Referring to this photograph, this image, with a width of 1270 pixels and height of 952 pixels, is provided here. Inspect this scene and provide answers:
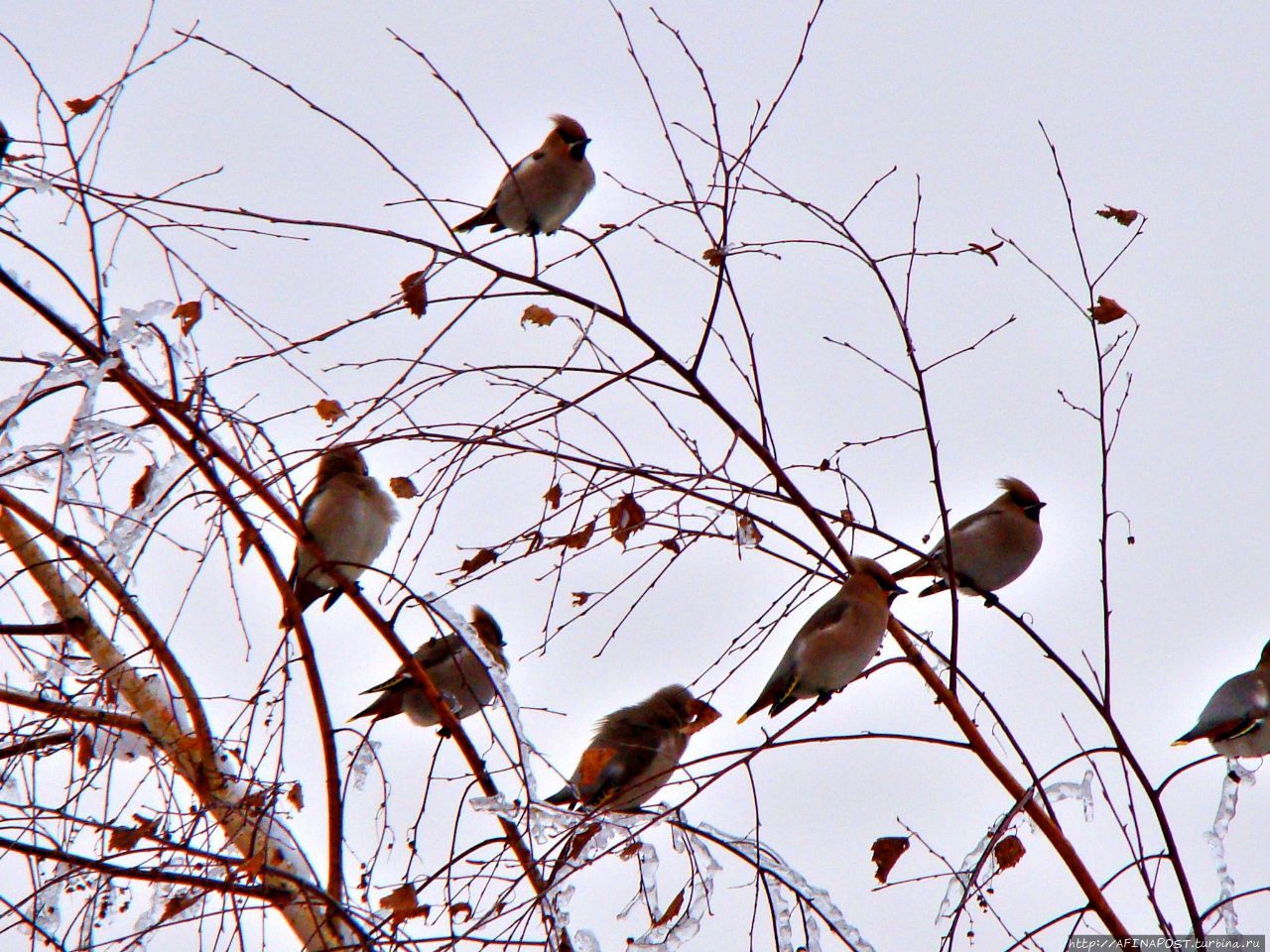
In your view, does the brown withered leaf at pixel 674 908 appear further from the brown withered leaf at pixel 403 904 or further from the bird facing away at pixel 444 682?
the bird facing away at pixel 444 682

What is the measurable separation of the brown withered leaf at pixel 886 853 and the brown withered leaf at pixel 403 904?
986mm

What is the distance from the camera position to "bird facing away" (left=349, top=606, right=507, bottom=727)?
5242 mm

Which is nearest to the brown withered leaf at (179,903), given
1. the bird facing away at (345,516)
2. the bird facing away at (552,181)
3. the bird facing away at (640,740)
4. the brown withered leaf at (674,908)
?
the brown withered leaf at (674,908)

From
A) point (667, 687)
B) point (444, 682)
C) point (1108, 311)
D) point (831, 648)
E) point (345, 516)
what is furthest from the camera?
point (444, 682)

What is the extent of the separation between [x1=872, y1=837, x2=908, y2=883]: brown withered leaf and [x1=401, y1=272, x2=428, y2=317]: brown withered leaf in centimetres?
151

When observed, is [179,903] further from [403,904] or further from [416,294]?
[416,294]

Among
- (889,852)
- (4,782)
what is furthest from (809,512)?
(4,782)

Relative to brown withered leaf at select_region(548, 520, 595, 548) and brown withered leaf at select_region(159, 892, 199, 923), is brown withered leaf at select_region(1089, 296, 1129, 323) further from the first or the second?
brown withered leaf at select_region(159, 892, 199, 923)

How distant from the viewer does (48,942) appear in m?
2.63

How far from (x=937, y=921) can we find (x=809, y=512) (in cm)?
87

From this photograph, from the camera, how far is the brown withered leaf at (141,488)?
3.22 metres

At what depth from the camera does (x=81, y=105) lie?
11.2 feet

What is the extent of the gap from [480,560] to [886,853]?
108 centimetres

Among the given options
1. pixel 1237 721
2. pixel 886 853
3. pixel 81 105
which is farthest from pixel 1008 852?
pixel 1237 721
